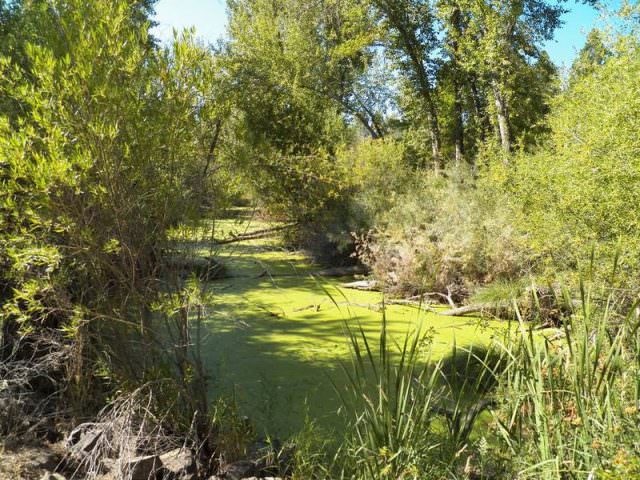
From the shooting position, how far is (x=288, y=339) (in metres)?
5.94

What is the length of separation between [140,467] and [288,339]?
3107 millimetres

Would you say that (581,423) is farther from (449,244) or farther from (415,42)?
(415,42)

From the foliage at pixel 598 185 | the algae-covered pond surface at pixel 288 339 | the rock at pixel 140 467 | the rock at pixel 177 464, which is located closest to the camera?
the rock at pixel 140 467

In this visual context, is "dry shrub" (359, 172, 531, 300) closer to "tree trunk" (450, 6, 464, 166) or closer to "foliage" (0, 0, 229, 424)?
"tree trunk" (450, 6, 464, 166)

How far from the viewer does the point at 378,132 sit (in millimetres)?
17594

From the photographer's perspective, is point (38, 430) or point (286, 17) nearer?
point (38, 430)

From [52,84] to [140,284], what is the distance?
50.2 inches

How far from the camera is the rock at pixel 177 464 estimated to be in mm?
2994

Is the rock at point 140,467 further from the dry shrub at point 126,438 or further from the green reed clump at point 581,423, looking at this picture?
the green reed clump at point 581,423

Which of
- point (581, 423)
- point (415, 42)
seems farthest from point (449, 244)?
point (415, 42)

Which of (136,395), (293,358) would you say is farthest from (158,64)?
(293,358)

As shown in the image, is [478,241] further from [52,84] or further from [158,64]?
[52,84]

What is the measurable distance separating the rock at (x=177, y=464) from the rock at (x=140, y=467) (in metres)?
0.07

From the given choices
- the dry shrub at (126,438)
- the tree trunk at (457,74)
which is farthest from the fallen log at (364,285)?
the dry shrub at (126,438)
